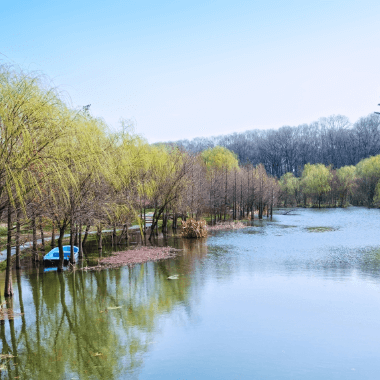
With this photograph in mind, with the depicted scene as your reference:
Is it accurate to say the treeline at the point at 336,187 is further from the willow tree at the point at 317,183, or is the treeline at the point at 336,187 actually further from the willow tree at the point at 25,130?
the willow tree at the point at 25,130

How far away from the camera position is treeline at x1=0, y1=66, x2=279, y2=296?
965 centimetres

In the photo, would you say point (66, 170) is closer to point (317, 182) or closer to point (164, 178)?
point (164, 178)

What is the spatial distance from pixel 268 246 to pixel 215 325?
16415 mm

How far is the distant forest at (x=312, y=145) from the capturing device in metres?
109

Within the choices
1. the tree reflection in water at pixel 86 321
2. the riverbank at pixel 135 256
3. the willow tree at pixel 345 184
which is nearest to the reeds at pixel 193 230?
the riverbank at pixel 135 256

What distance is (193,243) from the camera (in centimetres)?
2883

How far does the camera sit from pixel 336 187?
74562 mm

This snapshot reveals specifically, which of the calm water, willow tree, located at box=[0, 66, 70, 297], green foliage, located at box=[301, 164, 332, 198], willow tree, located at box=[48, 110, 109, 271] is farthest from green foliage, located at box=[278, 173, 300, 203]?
willow tree, located at box=[0, 66, 70, 297]

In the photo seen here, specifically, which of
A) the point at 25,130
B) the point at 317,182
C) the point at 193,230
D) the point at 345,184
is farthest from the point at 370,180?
the point at 25,130

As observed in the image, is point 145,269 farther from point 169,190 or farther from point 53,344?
point 169,190

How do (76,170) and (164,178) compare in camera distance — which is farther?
(164,178)

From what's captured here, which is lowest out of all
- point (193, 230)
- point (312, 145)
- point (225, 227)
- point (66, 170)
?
point (225, 227)

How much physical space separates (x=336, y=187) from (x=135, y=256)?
6124 cm

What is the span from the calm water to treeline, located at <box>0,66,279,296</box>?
2.63m
